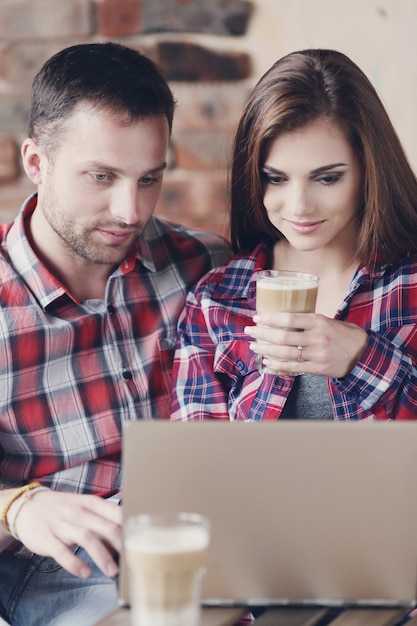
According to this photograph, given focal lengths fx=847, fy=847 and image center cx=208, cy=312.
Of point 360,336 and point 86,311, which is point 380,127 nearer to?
point 360,336

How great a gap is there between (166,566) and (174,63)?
5.03ft

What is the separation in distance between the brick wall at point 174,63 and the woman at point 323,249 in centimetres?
47

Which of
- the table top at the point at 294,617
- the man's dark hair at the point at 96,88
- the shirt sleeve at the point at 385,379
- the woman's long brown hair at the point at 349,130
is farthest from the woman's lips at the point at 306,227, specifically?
the table top at the point at 294,617

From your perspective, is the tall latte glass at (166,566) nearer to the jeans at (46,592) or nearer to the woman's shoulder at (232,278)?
the jeans at (46,592)

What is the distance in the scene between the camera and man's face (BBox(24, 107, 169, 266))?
4.83 feet

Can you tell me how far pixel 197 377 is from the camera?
5.24ft

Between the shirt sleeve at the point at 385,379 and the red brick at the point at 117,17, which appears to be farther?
the red brick at the point at 117,17

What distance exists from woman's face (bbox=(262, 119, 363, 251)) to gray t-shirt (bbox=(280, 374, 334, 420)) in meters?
0.25

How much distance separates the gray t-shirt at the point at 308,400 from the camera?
5.03ft

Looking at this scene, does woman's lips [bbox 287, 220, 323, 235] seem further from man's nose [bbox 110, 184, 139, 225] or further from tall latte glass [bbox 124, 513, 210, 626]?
tall latte glass [bbox 124, 513, 210, 626]

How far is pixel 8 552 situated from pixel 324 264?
0.80 metres

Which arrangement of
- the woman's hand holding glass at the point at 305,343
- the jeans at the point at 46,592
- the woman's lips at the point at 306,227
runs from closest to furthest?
the woman's hand holding glass at the point at 305,343 < the jeans at the point at 46,592 < the woman's lips at the point at 306,227

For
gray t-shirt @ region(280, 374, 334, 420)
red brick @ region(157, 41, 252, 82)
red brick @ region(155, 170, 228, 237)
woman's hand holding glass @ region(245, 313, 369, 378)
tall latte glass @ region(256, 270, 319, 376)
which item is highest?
red brick @ region(157, 41, 252, 82)

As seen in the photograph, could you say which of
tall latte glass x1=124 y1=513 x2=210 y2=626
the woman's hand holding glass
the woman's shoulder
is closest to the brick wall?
the woman's shoulder
